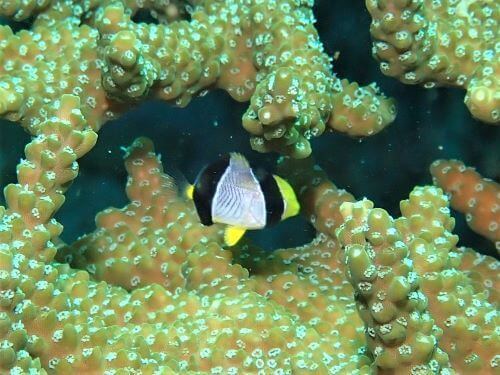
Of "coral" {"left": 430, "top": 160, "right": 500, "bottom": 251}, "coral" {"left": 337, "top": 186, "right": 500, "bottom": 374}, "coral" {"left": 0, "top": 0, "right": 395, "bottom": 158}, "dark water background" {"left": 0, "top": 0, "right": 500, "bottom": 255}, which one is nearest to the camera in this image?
"coral" {"left": 337, "top": 186, "right": 500, "bottom": 374}

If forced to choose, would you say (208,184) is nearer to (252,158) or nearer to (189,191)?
(189,191)

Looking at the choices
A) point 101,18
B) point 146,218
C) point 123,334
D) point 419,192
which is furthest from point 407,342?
point 101,18

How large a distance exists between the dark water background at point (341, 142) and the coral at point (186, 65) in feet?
0.89

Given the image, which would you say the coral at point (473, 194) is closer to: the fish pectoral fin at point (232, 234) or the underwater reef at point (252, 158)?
the underwater reef at point (252, 158)

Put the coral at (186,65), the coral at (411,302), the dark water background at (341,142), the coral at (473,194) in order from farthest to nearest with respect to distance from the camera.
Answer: the dark water background at (341,142), the coral at (473,194), the coral at (186,65), the coral at (411,302)

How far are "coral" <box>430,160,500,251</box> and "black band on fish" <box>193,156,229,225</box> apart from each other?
91 centimetres

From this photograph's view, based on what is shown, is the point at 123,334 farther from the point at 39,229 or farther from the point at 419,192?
the point at 419,192

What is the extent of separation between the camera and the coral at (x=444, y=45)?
6.99 ft

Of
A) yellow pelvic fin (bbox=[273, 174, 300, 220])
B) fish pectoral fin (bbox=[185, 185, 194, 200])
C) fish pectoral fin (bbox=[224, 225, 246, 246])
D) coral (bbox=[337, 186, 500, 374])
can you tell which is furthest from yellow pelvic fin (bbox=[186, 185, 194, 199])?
coral (bbox=[337, 186, 500, 374])

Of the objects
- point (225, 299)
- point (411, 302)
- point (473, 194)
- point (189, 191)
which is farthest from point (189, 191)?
point (473, 194)

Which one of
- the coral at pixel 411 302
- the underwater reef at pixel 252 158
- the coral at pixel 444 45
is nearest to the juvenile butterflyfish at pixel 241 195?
the underwater reef at pixel 252 158

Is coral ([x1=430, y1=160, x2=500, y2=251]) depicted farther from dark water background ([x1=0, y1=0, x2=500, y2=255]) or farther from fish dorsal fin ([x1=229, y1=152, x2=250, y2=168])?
fish dorsal fin ([x1=229, y1=152, x2=250, y2=168])

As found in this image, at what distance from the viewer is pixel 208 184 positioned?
2164 mm

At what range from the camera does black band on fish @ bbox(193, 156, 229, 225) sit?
215 cm
